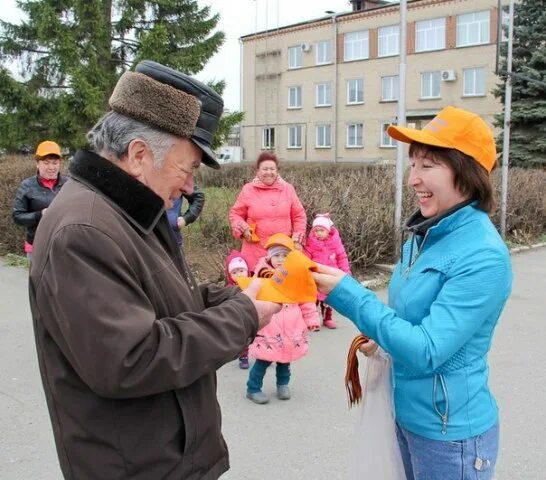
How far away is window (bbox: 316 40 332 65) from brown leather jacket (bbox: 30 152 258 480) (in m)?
39.3

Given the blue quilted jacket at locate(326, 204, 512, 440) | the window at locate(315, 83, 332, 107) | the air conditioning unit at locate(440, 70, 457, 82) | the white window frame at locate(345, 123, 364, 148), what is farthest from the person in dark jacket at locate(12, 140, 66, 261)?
the window at locate(315, 83, 332, 107)

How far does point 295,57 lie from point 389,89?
24.8ft

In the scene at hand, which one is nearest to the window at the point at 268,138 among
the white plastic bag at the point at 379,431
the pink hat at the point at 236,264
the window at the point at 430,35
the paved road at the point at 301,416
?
the window at the point at 430,35

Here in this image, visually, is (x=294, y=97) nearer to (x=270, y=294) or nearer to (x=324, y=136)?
(x=324, y=136)

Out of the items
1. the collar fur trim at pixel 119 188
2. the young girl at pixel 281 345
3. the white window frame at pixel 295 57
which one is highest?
the white window frame at pixel 295 57

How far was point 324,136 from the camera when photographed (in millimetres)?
39812

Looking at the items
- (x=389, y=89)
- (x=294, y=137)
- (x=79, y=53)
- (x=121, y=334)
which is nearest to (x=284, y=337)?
(x=121, y=334)

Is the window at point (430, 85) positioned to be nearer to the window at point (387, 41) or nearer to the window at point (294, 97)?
the window at point (387, 41)

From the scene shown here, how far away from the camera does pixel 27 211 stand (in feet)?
22.4

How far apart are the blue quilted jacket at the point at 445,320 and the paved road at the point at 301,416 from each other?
1575 millimetres

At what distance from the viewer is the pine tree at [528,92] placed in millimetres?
21625

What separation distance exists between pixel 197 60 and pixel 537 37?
12810 mm

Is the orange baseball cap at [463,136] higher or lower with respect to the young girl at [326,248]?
higher

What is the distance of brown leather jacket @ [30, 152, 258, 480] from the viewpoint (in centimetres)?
140
